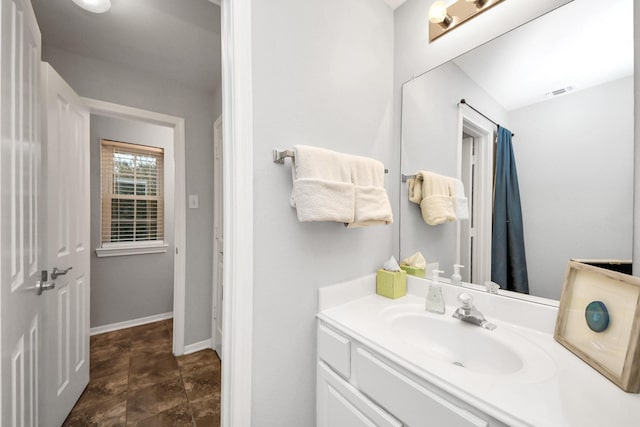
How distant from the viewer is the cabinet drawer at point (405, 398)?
59 cm

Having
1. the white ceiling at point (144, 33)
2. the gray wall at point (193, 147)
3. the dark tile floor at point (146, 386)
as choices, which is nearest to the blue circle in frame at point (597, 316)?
the dark tile floor at point (146, 386)

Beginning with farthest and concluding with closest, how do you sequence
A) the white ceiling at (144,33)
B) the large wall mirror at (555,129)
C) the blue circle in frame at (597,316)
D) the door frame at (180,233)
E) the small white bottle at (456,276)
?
the door frame at (180,233)
the white ceiling at (144,33)
the small white bottle at (456,276)
the large wall mirror at (555,129)
the blue circle in frame at (597,316)

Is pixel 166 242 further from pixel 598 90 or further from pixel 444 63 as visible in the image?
pixel 598 90

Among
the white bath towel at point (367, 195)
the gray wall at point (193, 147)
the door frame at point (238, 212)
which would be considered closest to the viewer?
the door frame at point (238, 212)

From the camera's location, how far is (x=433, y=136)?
4.17ft

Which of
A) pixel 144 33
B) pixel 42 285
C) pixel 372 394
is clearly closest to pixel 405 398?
pixel 372 394

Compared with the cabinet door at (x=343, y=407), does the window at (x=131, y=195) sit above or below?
above

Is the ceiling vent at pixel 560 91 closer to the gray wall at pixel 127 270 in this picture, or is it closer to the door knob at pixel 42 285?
the door knob at pixel 42 285

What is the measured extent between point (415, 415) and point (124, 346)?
263 centimetres

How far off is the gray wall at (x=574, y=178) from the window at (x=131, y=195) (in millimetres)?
3319

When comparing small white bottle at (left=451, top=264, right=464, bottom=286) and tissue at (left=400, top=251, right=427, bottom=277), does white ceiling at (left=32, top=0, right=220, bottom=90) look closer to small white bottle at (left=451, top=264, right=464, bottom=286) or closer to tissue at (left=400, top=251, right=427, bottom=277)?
tissue at (left=400, top=251, right=427, bottom=277)

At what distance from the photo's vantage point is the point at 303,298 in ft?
3.39

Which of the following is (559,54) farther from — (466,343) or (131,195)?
(131,195)

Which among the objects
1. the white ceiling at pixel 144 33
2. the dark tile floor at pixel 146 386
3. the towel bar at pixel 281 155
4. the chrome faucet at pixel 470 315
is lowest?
the dark tile floor at pixel 146 386
